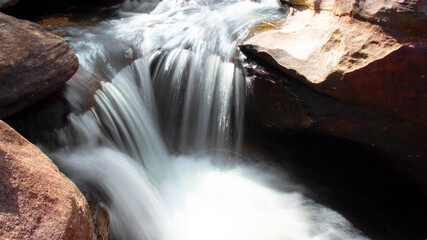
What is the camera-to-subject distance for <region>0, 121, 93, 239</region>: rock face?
4.97ft

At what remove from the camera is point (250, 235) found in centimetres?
312

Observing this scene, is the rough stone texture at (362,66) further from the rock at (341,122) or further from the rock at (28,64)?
the rock at (28,64)

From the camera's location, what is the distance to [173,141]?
3990 mm

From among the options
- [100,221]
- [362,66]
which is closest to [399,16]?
[362,66]

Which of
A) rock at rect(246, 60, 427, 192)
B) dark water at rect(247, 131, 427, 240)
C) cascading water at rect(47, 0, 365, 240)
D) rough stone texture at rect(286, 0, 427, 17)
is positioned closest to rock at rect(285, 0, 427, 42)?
rough stone texture at rect(286, 0, 427, 17)

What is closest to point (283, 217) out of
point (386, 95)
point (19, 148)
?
point (386, 95)

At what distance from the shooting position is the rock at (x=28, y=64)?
2.52m

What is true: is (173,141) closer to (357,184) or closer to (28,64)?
(28,64)

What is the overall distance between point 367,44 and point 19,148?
2.99 m

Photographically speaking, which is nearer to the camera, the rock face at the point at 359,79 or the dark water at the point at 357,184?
the rock face at the point at 359,79

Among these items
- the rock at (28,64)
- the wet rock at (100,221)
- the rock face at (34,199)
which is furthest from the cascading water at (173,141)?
the rock face at (34,199)

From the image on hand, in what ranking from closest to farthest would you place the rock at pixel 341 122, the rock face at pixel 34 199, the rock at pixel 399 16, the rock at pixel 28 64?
the rock face at pixel 34 199
the rock at pixel 28 64
the rock at pixel 399 16
the rock at pixel 341 122

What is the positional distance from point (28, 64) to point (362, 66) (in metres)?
3.02

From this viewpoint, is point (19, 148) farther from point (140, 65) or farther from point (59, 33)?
point (59, 33)
